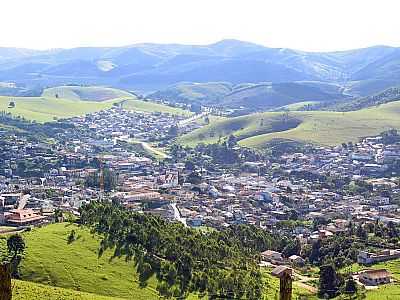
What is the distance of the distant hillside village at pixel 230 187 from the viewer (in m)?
49.2

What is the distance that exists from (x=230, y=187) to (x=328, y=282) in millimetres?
44623

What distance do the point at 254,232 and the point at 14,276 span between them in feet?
80.8

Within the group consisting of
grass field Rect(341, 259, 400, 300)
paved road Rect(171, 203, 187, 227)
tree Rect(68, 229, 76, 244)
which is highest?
tree Rect(68, 229, 76, 244)

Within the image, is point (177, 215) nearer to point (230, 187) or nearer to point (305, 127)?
point (230, 187)

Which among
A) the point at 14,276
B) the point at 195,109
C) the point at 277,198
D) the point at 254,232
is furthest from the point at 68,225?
the point at 195,109

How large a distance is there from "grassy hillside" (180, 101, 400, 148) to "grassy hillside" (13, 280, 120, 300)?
8837 centimetres

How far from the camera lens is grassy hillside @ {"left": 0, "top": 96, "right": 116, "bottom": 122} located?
492 feet

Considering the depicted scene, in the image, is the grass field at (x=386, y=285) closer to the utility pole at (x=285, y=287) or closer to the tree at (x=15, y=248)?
the tree at (x=15, y=248)

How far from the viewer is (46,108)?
16650cm

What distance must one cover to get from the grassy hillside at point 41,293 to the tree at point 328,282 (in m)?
13.3

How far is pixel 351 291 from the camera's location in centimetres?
3562

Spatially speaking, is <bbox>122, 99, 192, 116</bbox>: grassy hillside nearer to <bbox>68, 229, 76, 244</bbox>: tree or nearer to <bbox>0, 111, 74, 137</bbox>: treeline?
<bbox>0, 111, 74, 137</bbox>: treeline

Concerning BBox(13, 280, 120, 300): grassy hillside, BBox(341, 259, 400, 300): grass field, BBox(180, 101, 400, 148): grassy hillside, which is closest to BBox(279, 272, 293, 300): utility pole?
BBox(13, 280, 120, 300): grassy hillside

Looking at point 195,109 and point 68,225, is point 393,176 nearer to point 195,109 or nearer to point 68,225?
point 68,225
